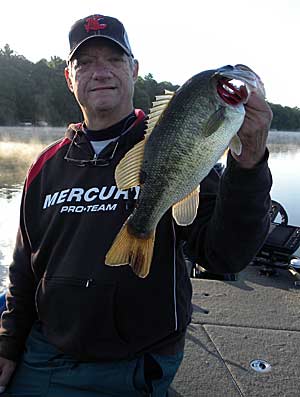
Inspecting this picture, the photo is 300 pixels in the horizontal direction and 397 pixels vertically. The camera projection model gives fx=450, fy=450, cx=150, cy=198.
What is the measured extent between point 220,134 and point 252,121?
12 cm

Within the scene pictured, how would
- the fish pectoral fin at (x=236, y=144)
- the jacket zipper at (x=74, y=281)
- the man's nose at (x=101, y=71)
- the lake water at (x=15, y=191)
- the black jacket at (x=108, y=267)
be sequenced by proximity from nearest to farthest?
1. the fish pectoral fin at (x=236, y=144)
2. the black jacket at (x=108, y=267)
3. the jacket zipper at (x=74, y=281)
4. the man's nose at (x=101, y=71)
5. the lake water at (x=15, y=191)

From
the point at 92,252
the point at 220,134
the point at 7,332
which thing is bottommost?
the point at 7,332

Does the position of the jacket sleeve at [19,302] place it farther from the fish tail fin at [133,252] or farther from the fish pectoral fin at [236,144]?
the fish pectoral fin at [236,144]

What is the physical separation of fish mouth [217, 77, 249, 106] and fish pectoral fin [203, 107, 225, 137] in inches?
1.5

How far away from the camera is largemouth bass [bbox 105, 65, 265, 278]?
1.45 meters

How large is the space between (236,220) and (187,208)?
0.20m

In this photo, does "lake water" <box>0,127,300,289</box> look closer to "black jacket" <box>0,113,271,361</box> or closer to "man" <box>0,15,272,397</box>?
"man" <box>0,15,272,397</box>

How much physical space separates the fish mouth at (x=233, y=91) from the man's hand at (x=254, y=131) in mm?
33

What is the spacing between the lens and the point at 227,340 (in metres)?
3.20

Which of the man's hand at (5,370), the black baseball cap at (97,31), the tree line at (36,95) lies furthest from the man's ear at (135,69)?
the tree line at (36,95)

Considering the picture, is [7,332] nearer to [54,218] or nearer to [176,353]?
[54,218]

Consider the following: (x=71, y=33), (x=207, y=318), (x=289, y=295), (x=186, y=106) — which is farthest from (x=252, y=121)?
(x=289, y=295)

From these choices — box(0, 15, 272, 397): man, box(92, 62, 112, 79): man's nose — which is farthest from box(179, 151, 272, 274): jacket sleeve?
box(92, 62, 112, 79): man's nose

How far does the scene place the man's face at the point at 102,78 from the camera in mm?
2277
